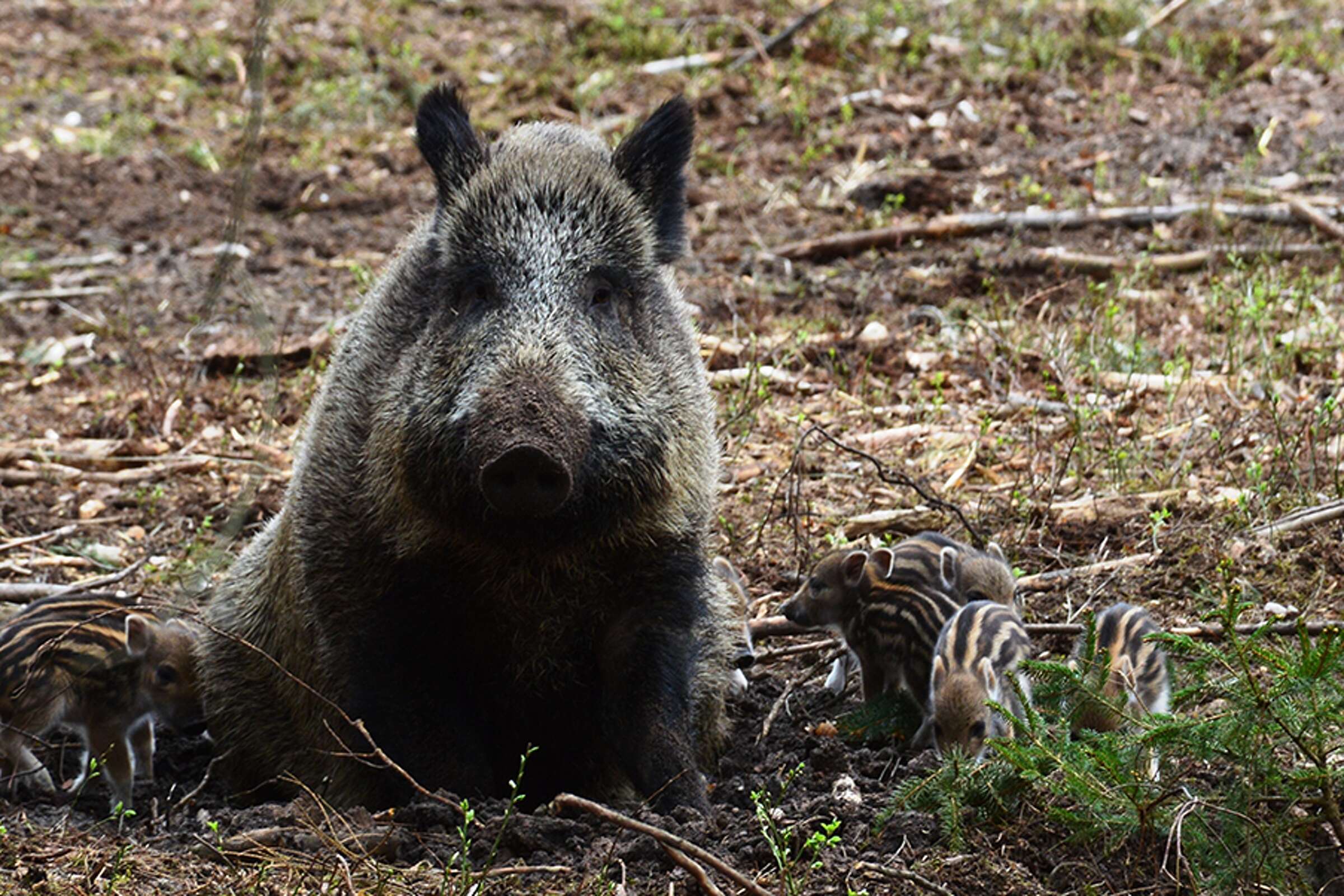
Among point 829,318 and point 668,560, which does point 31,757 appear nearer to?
point 668,560

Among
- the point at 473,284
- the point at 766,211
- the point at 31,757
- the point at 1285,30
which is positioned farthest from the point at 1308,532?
the point at 1285,30

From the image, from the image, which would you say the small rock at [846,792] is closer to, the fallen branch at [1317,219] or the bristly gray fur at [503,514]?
the bristly gray fur at [503,514]

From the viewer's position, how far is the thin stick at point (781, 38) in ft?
43.7

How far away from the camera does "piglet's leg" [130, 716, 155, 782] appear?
5336mm

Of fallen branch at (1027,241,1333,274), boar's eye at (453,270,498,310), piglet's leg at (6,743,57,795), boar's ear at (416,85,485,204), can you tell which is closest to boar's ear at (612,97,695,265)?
boar's ear at (416,85,485,204)

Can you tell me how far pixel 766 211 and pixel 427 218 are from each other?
6087 mm

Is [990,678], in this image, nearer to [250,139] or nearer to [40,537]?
[250,139]

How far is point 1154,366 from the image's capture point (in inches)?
314

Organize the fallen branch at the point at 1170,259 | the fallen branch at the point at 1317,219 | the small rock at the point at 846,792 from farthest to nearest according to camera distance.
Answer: the fallen branch at the point at 1317,219 → the fallen branch at the point at 1170,259 → the small rock at the point at 846,792

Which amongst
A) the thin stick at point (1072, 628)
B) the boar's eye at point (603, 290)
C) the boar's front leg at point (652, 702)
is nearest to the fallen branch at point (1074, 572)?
the thin stick at point (1072, 628)

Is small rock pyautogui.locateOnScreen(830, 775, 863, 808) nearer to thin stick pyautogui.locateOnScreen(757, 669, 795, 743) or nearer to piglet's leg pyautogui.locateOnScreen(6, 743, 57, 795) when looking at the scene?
thin stick pyautogui.locateOnScreen(757, 669, 795, 743)

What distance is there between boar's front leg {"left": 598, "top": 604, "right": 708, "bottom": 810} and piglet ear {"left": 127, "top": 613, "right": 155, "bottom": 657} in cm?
172

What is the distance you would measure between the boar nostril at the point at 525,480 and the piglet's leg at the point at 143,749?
7.46ft

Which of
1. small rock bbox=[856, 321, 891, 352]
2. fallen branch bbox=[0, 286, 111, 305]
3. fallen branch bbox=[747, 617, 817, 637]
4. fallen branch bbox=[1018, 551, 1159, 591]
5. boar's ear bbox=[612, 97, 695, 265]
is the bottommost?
fallen branch bbox=[747, 617, 817, 637]
